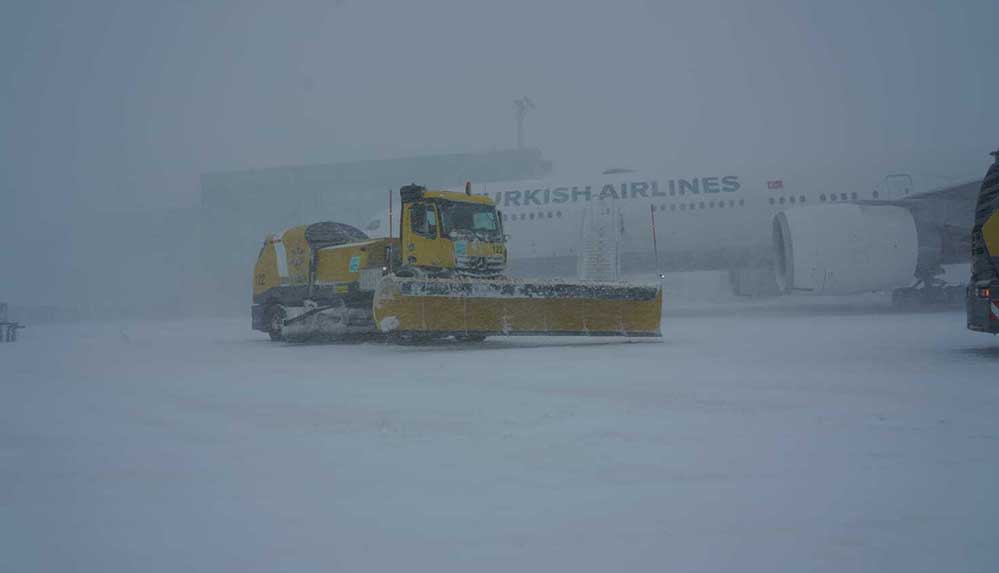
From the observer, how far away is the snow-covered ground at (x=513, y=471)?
90.9 inches

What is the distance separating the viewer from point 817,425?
13.0 feet

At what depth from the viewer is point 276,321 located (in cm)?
1200

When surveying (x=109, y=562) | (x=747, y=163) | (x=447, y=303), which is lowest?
(x=109, y=562)

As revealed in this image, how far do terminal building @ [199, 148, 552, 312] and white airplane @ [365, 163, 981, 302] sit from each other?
20907mm

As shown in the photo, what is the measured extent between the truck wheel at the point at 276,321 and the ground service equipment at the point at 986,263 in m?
8.91

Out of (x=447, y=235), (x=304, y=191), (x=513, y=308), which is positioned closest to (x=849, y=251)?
(x=513, y=308)

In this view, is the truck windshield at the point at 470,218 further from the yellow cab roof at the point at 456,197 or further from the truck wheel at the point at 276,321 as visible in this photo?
the truck wheel at the point at 276,321

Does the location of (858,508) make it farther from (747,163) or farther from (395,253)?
(747,163)

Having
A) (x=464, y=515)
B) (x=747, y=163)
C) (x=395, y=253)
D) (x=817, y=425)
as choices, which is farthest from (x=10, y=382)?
(x=747, y=163)

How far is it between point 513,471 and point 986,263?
6.20 metres

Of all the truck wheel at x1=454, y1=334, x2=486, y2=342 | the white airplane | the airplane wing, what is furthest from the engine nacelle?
the truck wheel at x1=454, y1=334, x2=486, y2=342

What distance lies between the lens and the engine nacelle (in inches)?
535

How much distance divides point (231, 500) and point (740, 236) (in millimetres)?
14306

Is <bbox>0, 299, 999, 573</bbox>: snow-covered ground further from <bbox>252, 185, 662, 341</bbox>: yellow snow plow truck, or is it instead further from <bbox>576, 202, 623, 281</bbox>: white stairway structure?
<bbox>576, 202, 623, 281</bbox>: white stairway structure
